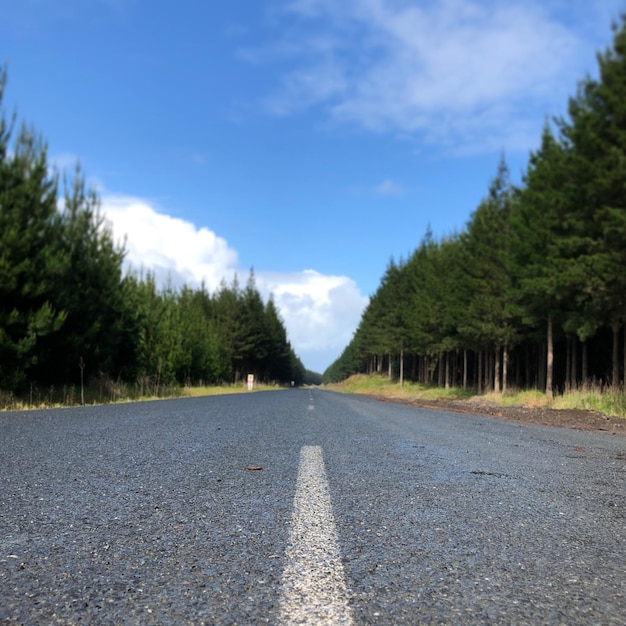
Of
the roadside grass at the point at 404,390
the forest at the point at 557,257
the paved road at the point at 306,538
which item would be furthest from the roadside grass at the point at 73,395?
the roadside grass at the point at 404,390

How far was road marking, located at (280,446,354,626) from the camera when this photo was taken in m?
1.56

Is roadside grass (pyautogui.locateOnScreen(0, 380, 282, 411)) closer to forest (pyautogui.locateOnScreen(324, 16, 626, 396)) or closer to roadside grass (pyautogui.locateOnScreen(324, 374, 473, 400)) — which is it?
forest (pyautogui.locateOnScreen(324, 16, 626, 396))

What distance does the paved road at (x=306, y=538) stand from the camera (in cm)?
163

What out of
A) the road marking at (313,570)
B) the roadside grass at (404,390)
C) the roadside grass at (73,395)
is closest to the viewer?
the road marking at (313,570)

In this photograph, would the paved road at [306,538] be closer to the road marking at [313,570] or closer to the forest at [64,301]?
the road marking at [313,570]

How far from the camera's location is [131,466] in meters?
4.02

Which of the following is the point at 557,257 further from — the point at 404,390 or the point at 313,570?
the point at 404,390

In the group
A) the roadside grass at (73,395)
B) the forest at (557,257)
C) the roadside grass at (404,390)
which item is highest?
the forest at (557,257)

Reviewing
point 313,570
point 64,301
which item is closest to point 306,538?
point 313,570

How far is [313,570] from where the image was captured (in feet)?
6.26

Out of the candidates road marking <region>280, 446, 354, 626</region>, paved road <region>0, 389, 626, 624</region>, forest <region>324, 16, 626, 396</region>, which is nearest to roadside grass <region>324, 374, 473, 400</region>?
forest <region>324, 16, 626, 396</region>

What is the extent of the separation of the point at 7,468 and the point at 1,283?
A: 39.9 ft

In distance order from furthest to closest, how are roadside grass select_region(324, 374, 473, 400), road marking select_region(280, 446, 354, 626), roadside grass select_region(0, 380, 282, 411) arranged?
→ roadside grass select_region(324, 374, 473, 400)
roadside grass select_region(0, 380, 282, 411)
road marking select_region(280, 446, 354, 626)

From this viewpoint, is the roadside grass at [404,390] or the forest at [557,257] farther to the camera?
the roadside grass at [404,390]
